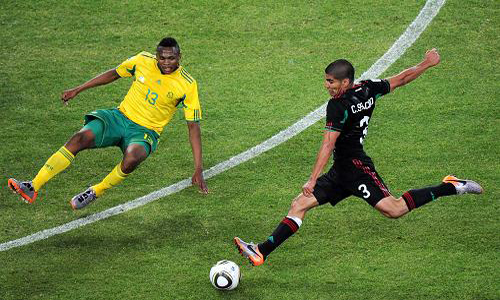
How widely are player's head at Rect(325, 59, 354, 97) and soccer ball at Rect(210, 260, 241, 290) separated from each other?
80.2 inches

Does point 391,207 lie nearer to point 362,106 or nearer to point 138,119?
point 362,106

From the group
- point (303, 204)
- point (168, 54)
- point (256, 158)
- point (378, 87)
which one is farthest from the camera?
point (256, 158)

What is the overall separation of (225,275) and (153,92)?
2.79 m

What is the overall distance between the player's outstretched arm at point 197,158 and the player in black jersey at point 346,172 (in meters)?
1.18

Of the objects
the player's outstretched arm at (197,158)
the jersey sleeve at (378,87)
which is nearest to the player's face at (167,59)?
the player's outstretched arm at (197,158)

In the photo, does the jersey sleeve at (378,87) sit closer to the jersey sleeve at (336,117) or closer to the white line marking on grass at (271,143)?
the jersey sleeve at (336,117)

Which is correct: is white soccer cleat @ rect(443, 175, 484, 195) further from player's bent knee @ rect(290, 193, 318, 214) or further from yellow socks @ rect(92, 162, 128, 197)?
yellow socks @ rect(92, 162, 128, 197)

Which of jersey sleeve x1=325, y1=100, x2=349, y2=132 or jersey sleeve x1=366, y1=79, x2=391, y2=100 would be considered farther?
jersey sleeve x1=366, y1=79, x2=391, y2=100

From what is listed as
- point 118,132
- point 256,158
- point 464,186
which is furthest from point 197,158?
point 464,186

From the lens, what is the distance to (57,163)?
10617 millimetres

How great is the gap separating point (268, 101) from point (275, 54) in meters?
1.42

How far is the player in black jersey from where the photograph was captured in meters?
9.44

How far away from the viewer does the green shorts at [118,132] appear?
429 inches

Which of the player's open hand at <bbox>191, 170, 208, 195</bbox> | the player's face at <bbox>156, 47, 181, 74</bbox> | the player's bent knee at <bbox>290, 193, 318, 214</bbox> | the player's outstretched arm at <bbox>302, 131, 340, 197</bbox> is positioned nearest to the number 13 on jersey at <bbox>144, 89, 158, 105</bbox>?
the player's face at <bbox>156, 47, 181, 74</bbox>
